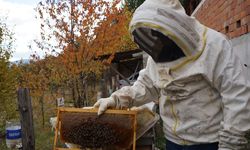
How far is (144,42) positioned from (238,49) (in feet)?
6.11

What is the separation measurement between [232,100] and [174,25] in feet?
1.58

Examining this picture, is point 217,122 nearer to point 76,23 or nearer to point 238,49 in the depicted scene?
point 238,49

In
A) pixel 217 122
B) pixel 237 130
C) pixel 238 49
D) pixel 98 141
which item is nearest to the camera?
pixel 237 130

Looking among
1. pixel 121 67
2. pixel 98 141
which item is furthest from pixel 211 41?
pixel 121 67

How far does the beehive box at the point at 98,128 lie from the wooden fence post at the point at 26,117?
8.29 feet

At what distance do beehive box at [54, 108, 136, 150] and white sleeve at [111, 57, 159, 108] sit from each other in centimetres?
8

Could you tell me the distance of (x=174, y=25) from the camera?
1.64 meters

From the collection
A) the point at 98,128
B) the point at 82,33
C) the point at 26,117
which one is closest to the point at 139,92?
the point at 98,128

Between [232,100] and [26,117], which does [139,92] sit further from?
[26,117]

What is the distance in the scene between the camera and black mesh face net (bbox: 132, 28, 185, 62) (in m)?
1.72

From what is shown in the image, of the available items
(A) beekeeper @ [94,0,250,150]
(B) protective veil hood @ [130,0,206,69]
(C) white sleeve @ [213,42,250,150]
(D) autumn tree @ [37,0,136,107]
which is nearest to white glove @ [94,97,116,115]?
(A) beekeeper @ [94,0,250,150]

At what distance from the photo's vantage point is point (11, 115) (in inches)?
381

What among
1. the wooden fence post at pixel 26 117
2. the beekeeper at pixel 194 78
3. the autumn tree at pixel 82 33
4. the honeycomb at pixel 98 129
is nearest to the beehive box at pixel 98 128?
the honeycomb at pixel 98 129

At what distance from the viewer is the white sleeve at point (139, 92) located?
200 cm
